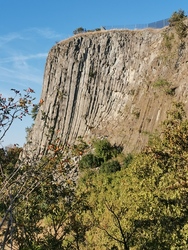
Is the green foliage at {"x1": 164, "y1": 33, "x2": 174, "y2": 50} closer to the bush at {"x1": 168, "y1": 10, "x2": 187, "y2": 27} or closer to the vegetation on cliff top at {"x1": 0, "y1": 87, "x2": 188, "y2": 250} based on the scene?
the bush at {"x1": 168, "y1": 10, "x2": 187, "y2": 27}

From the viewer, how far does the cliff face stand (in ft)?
92.4

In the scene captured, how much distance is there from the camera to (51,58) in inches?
1480

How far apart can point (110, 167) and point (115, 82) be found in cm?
972

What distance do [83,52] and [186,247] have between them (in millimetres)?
28457

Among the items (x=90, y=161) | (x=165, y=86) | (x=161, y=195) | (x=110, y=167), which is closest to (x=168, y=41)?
(x=165, y=86)

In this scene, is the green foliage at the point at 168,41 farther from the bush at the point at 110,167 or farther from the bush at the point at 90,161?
the bush at the point at 90,161

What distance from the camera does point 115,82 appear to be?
3309 cm

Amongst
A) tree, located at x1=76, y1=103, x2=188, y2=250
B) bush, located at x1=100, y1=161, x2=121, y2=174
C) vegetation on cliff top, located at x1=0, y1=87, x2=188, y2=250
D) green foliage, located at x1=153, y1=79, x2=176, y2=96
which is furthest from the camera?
bush, located at x1=100, y1=161, x2=121, y2=174

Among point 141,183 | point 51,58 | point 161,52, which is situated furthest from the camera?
point 51,58

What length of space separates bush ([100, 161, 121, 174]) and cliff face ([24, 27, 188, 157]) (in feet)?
5.72

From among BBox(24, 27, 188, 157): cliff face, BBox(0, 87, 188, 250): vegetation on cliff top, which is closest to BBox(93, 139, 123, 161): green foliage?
BBox(24, 27, 188, 157): cliff face

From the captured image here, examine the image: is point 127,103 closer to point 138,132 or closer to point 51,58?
point 138,132

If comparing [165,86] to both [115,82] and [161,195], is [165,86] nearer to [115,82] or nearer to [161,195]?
[115,82]

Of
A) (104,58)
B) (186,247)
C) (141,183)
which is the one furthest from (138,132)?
(186,247)
